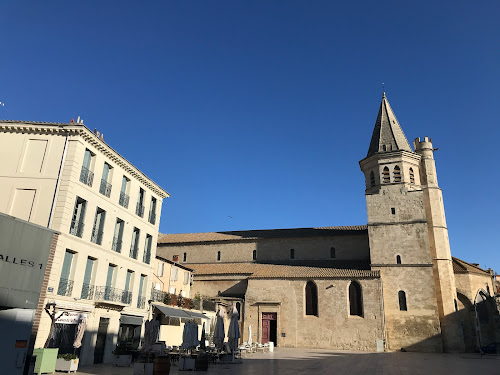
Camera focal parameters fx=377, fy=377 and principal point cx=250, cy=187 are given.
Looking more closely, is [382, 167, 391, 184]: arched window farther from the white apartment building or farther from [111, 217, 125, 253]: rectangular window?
[111, 217, 125, 253]: rectangular window

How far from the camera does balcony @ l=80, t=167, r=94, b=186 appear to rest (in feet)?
57.4

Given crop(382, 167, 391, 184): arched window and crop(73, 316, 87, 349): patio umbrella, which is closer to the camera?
crop(73, 316, 87, 349): patio umbrella

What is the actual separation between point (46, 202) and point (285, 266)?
25.0 metres

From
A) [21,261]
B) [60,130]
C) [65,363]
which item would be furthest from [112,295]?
[60,130]

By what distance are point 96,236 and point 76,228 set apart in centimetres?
159

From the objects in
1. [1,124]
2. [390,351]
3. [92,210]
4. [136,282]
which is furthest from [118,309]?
[390,351]

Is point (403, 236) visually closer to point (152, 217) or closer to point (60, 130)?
point (152, 217)

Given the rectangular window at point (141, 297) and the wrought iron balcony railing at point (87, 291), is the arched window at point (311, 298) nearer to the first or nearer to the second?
the rectangular window at point (141, 297)

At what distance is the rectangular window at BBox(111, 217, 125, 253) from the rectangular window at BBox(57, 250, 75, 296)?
10.2 feet

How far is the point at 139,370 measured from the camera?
13.0m

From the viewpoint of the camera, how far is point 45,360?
13227 mm

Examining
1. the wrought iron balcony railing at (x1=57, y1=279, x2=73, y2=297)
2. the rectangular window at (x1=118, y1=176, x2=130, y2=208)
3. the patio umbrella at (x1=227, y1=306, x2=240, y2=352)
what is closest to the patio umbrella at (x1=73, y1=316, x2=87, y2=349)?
the wrought iron balcony railing at (x1=57, y1=279, x2=73, y2=297)

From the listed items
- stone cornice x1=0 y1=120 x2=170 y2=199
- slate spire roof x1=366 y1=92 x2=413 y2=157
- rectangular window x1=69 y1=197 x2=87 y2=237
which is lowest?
rectangular window x1=69 y1=197 x2=87 y2=237

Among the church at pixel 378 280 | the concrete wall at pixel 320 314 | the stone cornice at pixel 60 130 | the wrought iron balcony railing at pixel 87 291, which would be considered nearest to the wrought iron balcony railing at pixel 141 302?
the wrought iron balcony railing at pixel 87 291
